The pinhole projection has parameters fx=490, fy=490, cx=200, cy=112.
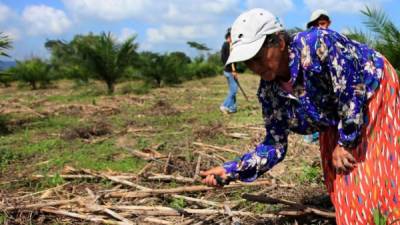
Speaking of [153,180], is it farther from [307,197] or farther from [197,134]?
[197,134]

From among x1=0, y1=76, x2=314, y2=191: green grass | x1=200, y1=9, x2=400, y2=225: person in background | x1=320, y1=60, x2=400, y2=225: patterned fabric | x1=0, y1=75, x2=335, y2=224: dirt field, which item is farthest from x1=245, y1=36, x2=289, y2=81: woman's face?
x1=0, y1=76, x2=314, y2=191: green grass

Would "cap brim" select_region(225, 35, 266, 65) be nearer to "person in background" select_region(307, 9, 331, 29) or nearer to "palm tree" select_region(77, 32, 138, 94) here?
"person in background" select_region(307, 9, 331, 29)

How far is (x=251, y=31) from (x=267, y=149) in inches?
34.2

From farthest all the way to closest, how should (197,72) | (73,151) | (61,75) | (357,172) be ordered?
1. (197,72)
2. (61,75)
3. (73,151)
4. (357,172)

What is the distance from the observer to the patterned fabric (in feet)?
7.71

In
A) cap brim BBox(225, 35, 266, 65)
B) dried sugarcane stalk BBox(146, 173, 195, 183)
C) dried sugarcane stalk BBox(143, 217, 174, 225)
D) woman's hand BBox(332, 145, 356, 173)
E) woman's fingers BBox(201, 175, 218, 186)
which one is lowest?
dried sugarcane stalk BBox(143, 217, 174, 225)

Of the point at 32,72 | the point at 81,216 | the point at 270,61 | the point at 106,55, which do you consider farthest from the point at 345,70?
the point at 32,72

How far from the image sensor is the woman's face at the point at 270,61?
2174 millimetres

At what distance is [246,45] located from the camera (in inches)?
83.8

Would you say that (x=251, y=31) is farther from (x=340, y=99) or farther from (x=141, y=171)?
(x=141, y=171)

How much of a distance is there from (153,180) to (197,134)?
96.1 inches

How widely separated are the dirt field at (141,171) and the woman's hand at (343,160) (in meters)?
0.93

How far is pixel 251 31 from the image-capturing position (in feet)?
6.98

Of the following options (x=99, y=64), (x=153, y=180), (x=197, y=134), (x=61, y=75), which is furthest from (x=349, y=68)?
(x=61, y=75)
